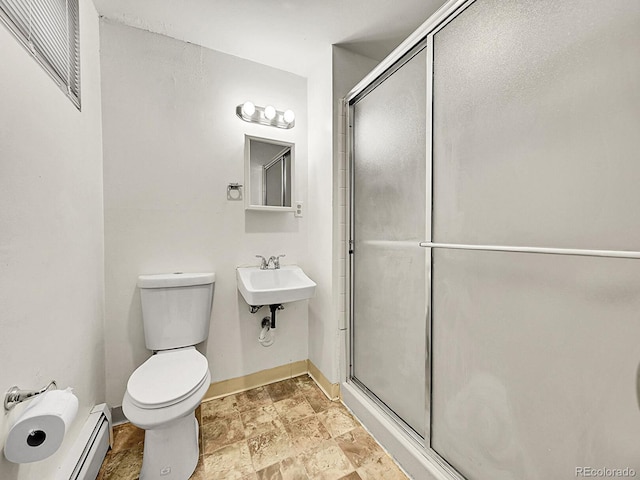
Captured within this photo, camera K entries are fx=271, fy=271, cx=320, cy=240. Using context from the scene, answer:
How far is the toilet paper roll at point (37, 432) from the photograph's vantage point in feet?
2.35

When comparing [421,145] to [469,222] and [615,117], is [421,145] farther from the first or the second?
[615,117]

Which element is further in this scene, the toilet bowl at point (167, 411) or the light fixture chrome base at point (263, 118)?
the light fixture chrome base at point (263, 118)

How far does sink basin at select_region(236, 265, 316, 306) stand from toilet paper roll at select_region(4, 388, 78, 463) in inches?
33.2

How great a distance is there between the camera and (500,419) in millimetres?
936

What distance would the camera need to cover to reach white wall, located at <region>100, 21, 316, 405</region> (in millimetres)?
1576

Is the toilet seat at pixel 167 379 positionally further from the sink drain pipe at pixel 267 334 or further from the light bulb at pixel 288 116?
the light bulb at pixel 288 116

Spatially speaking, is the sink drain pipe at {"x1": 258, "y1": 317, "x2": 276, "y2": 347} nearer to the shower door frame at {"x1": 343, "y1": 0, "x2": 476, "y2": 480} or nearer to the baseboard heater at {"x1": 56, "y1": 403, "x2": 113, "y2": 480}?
the shower door frame at {"x1": 343, "y1": 0, "x2": 476, "y2": 480}

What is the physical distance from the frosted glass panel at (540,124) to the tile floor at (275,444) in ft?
3.90

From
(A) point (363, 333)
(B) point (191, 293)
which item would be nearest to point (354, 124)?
(A) point (363, 333)

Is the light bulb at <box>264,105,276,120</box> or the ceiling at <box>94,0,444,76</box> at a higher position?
the ceiling at <box>94,0,444,76</box>

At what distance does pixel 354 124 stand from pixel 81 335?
185cm

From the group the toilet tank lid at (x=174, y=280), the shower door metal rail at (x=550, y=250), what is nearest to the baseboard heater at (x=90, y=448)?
the toilet tank lid at (x=174, y=280)

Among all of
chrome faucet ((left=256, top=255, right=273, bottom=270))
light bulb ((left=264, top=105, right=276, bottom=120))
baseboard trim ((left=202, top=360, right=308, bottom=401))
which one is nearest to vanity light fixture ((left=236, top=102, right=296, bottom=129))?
light bulb ((left=264, top=105, right=276, bottom=120))

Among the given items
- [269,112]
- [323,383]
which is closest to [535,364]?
[323,383]
